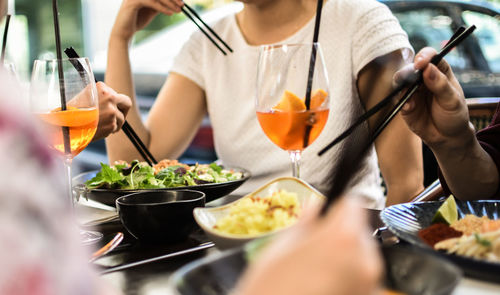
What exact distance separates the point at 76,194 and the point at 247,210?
63cm

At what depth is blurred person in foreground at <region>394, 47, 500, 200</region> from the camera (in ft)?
3.96

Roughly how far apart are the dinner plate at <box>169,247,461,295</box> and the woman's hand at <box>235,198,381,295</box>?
0.21 m

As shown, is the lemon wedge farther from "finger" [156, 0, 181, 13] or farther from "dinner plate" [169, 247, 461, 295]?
"finger" [156, 0, 181, 13]

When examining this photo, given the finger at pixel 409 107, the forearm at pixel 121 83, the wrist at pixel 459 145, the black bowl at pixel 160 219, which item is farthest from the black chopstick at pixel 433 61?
the forearm at pixel 121 83

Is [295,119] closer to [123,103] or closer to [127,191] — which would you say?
[127,191]

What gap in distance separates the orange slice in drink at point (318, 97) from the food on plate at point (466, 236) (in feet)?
1.14

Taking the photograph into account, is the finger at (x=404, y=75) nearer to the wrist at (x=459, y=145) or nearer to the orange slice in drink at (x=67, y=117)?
the wrist at (x=459, y=145)

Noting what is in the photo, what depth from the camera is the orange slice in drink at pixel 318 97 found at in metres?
1.22

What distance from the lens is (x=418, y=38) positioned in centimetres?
333

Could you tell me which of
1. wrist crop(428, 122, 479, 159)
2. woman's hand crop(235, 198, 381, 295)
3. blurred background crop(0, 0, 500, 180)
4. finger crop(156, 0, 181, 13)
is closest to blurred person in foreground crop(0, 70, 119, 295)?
woman's hand crop(235, 198, 381, 295)

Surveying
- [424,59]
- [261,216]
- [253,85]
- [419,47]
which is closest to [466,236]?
[261,216]

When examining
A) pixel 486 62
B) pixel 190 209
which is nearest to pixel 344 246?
pixel 190 209

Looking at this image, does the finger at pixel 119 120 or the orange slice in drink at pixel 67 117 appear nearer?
the orange slice in drink at pixel 67 117

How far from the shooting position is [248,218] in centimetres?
84
